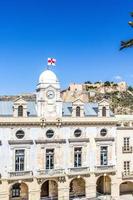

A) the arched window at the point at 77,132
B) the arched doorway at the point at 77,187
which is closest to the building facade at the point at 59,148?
the arched doorway at the point at 77,187

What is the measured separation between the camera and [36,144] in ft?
157

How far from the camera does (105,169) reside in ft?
168

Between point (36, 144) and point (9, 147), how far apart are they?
11.5 feet

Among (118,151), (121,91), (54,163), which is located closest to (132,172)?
(118,151)

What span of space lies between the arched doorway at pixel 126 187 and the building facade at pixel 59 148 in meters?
1.10

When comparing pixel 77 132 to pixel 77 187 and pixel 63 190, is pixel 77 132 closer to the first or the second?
pixel 63 190

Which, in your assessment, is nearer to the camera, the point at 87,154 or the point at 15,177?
the point at 15,177

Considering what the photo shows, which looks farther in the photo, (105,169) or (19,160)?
(105,169)

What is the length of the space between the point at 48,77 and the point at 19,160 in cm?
1133

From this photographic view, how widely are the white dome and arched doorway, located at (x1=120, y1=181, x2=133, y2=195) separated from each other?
18.2m

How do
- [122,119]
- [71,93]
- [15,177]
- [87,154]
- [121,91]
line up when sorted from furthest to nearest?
1. [121,91]
2. [71,93]
3. [122,119]
4. [87,154]
5. [15,177]

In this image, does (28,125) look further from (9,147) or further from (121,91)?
(121,91)

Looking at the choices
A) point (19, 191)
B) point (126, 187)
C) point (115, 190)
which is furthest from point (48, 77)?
point (126, 187)

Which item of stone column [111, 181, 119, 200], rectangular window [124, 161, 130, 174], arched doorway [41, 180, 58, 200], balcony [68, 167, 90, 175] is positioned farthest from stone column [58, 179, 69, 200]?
rectangular window [124, 161, 130, 174]
